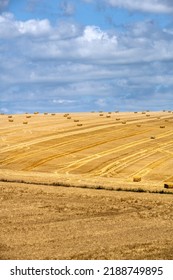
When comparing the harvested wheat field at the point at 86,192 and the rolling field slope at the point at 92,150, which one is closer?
the harvested wheat field at the point at 86,192

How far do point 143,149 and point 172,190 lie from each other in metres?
16.5

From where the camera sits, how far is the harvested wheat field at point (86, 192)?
21594mm

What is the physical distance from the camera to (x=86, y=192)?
111 ft

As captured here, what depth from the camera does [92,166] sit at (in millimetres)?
43562

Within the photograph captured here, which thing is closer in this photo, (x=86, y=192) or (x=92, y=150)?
(x=86, y=192)

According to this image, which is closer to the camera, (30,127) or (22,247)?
(22,247)

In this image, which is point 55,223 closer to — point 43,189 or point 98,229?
point 98,229

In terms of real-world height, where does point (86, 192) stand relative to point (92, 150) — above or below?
below

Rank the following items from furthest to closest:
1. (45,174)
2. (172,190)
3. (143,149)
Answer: (143,149), (45,174), (172,190)

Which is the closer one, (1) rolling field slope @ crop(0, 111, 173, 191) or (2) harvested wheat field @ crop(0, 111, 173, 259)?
(2) harvested wheat field @ crop(0, 111, 173, 259)

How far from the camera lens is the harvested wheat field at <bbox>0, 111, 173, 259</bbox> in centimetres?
2159
